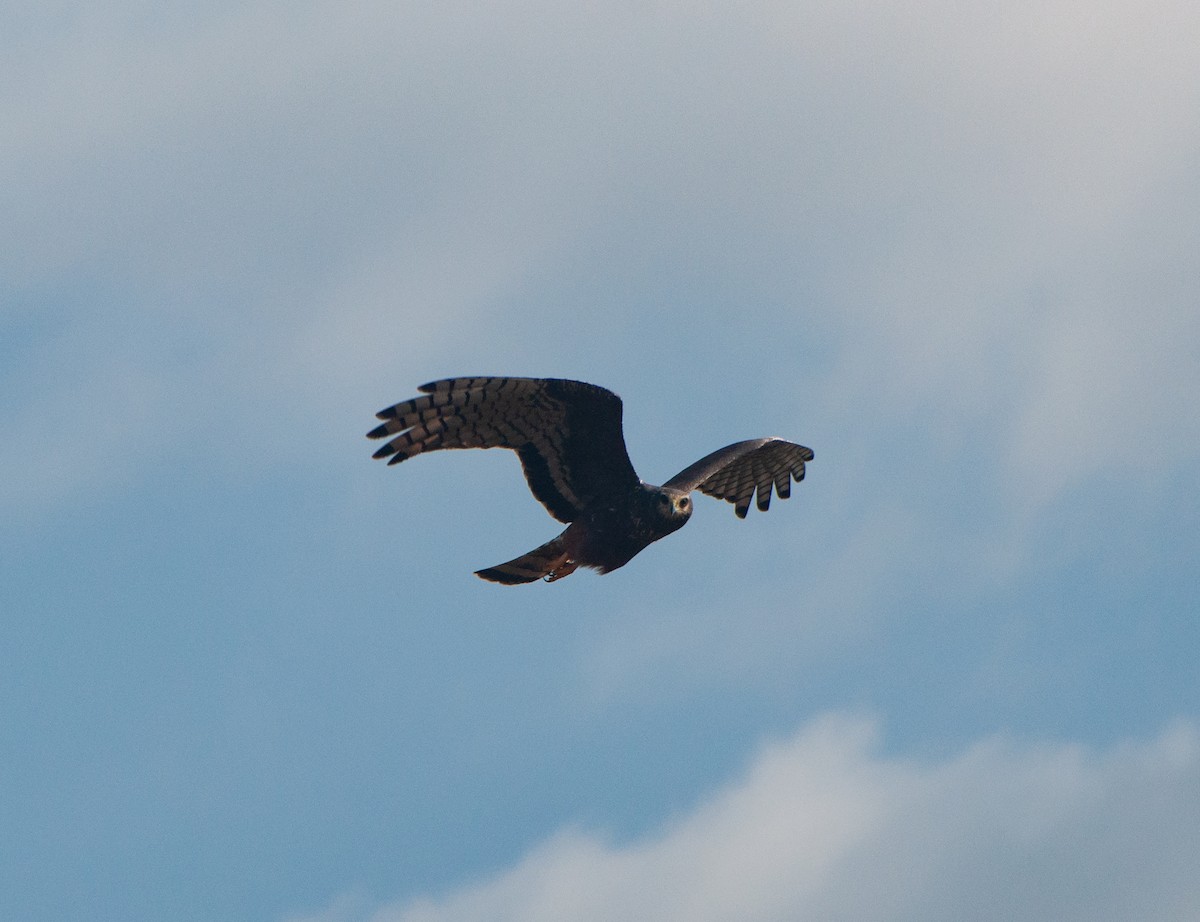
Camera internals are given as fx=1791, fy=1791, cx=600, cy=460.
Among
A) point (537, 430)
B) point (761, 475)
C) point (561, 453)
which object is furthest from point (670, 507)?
point (761, 475)

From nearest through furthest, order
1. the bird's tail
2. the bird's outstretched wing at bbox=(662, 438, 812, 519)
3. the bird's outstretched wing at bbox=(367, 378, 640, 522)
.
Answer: the bird's outstretched wing at bbox=(367, 378, 640, 522) < the bird's tail < the bird's outstretched wing at bbox=(662, 438, 812, 519)

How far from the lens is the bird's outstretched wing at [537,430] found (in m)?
15.9

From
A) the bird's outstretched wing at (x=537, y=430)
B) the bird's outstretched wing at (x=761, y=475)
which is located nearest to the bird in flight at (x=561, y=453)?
the bird's outstretched wing at (x=537, y=430)

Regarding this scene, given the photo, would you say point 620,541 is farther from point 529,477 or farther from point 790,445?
point 790,445

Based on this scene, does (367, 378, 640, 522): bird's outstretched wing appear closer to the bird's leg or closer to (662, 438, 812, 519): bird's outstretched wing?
the bird's leg

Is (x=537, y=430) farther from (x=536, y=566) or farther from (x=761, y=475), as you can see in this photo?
(x=761, y=475)

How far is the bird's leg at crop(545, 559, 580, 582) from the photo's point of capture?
17.0m

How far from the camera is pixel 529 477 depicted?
17.0 meters

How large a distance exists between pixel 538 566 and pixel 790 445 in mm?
→ 4715

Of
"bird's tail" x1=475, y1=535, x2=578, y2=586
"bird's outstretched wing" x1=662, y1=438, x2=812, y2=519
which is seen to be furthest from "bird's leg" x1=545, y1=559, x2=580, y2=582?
"bird's outstretched wing" x1=662, y1=438, x2=812, y2=519

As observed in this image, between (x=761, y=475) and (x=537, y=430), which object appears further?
(x=761, y=475)

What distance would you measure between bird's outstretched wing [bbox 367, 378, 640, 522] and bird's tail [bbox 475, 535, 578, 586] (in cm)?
37

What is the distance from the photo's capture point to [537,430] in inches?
656

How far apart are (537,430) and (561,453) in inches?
14.4
